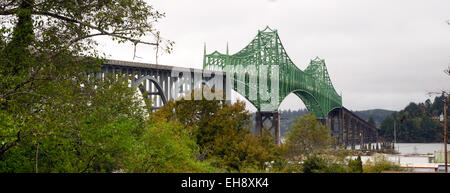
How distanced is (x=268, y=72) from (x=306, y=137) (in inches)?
1035

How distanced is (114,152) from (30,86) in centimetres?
443

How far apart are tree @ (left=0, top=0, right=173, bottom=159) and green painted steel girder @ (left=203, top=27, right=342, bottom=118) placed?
51.3m

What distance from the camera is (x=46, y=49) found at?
14.6m

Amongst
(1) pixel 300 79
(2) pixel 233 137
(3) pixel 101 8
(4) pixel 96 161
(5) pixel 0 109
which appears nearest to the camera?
(5) pixel 0 109

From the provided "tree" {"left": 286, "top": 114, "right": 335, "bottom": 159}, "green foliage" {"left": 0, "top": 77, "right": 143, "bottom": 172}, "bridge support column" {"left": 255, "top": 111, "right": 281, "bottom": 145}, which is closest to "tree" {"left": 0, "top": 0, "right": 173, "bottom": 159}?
"green foliage" {"left": 0, "top": 77, "right": 143, "bottom": 172}

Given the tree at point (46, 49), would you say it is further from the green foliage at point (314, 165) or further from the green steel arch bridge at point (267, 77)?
the green steel arch bridge at point (267, 77)

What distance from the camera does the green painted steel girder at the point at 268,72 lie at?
236 feet

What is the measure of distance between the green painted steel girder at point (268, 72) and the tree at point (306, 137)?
12181 millimetres

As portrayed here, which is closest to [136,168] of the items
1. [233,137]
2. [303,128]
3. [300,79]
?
A: [233,137]

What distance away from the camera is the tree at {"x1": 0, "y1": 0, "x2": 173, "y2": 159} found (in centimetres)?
1238

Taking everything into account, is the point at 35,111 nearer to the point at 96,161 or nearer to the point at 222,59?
A: the point at 96,161

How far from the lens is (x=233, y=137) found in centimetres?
3497

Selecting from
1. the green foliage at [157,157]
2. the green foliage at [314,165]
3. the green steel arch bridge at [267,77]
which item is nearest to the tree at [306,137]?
the green steel arch bridge at [267,77]
